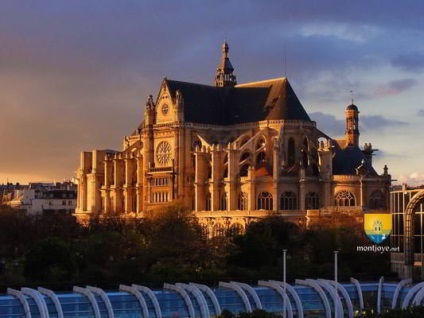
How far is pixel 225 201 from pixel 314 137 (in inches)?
580

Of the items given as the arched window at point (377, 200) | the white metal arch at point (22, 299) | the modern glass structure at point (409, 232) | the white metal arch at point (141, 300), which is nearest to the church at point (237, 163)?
the arched window at point (377, 200)

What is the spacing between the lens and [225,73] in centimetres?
16875

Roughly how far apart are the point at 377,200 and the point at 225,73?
4341 cm

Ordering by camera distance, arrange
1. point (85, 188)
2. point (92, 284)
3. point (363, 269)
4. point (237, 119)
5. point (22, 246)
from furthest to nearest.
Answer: point (85, 188) < point (237, 119) < point (22, 246) < point (363, 269) < point (92, 284)

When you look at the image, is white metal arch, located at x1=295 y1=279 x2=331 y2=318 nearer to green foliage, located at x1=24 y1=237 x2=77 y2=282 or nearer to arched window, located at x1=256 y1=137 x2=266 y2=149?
green foliage, located at x1=24 y1=237 x2=77 y2=282

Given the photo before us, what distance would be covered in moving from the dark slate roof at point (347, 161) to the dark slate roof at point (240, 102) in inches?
313

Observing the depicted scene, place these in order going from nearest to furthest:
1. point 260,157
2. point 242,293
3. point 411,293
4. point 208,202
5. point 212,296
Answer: point 212,296, point 242,293, point 411,293, point 208,202, point 260,157

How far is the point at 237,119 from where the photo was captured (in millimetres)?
152125

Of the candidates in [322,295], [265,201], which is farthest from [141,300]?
[265,201]

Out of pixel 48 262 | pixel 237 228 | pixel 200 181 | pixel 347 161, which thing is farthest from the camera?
pixel 200 181

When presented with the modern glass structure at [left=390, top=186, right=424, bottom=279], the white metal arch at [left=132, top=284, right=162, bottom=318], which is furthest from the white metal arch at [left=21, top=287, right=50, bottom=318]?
the modern glass structure at [left=390, top=186, right=424, bottom=279]

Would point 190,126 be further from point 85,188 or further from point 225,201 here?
point 85,188

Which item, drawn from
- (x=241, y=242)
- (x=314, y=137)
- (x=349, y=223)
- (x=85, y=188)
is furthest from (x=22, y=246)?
(x=85, y=188)

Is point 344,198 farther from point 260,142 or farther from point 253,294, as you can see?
point 253,294
